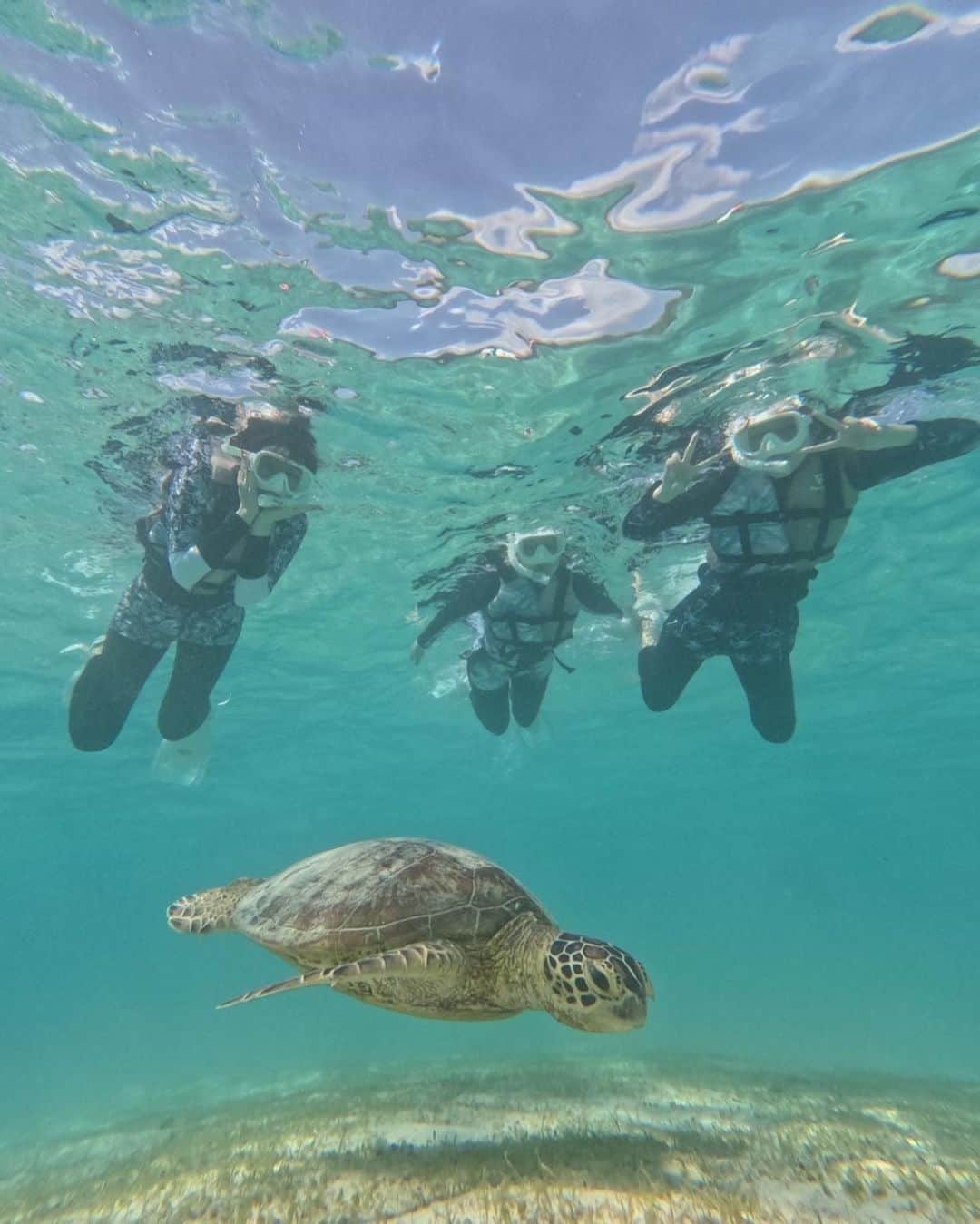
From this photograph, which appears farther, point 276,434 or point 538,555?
point 538,555

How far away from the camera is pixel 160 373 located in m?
9.93

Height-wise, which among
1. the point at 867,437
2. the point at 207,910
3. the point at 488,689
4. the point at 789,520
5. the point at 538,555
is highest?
the point at 867,437

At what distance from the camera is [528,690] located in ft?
44.1

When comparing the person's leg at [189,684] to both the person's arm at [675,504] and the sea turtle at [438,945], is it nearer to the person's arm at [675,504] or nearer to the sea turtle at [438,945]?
the sea turtle at [438,945]

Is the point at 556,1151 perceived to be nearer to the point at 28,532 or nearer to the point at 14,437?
the point at 14,437

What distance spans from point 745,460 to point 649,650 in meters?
3.60

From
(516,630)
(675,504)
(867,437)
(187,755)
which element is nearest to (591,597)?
(516,630)

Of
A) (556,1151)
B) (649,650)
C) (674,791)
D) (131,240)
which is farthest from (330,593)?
(674,791)

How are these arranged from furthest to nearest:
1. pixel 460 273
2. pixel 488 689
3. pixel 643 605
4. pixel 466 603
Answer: pixel 643 605
pixel 466 603
pixel 488 689
pixel 460 273

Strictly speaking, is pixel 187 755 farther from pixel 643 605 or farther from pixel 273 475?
pixel 643 605

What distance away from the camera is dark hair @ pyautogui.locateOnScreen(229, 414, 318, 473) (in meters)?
11.1

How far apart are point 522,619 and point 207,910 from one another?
24.4ft

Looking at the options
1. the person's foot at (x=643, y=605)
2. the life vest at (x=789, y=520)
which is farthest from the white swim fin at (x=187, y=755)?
the person's foot at (x=643, y=605)

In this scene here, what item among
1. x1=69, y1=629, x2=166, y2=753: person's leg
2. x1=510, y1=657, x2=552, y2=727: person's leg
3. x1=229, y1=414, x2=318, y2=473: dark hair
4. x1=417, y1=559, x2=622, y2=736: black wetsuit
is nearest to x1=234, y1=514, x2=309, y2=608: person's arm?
x1=69, y1=629, x2=166, y2=753: person's leg
